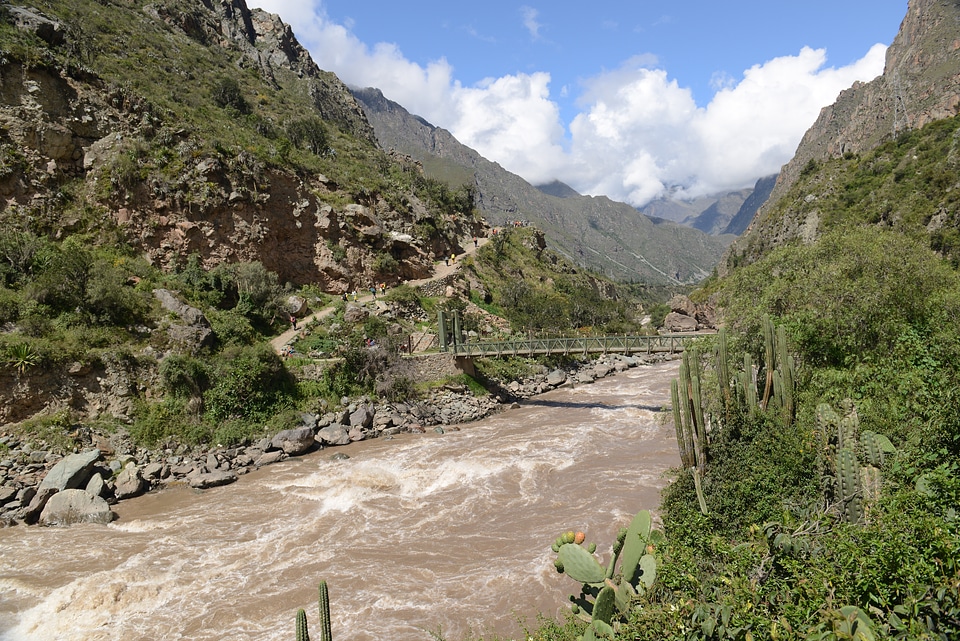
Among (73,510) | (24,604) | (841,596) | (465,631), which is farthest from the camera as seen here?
(73,510)

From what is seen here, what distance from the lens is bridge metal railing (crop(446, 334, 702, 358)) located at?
82.5 feet

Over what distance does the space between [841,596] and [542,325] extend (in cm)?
4101

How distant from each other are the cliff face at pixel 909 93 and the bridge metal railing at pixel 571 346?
39613mm

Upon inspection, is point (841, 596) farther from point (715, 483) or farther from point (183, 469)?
point (183, 469)

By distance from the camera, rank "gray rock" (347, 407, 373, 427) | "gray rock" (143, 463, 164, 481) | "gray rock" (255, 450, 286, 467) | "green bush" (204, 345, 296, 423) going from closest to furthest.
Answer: "gray rock" (143, 463, 164, 481) → "gray rock" (255, 450, 286, 467) → "green bush" (204, 345, 296, 423) → "gray rock" (347, 407, 373, 427)

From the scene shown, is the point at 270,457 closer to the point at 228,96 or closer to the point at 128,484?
the point at 128,484

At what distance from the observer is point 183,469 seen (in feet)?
58.3

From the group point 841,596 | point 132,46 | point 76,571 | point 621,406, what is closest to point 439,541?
point 76,571

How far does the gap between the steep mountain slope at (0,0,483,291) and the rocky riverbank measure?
14.4m

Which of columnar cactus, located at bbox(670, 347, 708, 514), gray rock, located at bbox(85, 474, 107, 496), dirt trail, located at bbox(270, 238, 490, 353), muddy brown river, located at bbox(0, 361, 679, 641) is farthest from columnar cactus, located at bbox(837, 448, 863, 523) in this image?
dirt trail, located at bbox(270, 238, 490, 353)

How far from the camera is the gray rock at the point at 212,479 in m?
17.0

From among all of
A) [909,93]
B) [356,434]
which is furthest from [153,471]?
[909,93]

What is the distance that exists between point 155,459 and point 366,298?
19.9m

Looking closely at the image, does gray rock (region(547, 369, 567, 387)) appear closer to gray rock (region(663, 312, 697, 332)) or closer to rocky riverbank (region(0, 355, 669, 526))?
rocky riverbank (region(0, 355, 669, 526))
